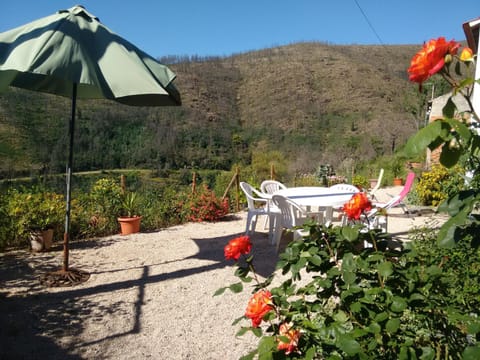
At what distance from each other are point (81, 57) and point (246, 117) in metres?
22.5

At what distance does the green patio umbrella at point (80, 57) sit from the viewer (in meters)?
2.67

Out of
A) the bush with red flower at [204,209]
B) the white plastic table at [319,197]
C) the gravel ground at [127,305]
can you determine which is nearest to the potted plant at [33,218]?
the gravel ground at [127,305]

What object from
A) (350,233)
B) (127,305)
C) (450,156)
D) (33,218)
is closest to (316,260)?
(350,233)

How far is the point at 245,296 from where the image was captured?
3.28m

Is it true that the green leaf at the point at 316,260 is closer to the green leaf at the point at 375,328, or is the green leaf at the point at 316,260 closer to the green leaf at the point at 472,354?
the green leaf at the point at 375,328

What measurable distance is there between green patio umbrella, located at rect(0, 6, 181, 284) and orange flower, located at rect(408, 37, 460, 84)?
2.35m

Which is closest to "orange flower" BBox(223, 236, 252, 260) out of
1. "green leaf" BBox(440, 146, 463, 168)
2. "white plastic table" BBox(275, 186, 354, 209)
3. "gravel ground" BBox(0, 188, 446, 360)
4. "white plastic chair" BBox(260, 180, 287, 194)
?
"green leaf" BBox(440, 146, 463, 168)

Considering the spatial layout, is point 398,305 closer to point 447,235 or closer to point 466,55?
point 447,235

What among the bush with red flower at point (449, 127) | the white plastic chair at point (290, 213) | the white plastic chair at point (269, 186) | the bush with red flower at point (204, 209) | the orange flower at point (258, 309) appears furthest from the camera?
the bush with red flower at point (204, 209)

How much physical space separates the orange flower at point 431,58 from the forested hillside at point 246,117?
2.21 m

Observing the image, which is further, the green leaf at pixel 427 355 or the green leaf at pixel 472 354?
the green leaf at pixel 427 355

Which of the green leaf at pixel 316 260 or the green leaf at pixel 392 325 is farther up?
the green leaf at pixel 316 260

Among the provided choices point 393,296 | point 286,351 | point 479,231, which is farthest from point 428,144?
point 286,351

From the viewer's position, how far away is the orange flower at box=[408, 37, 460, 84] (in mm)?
774
